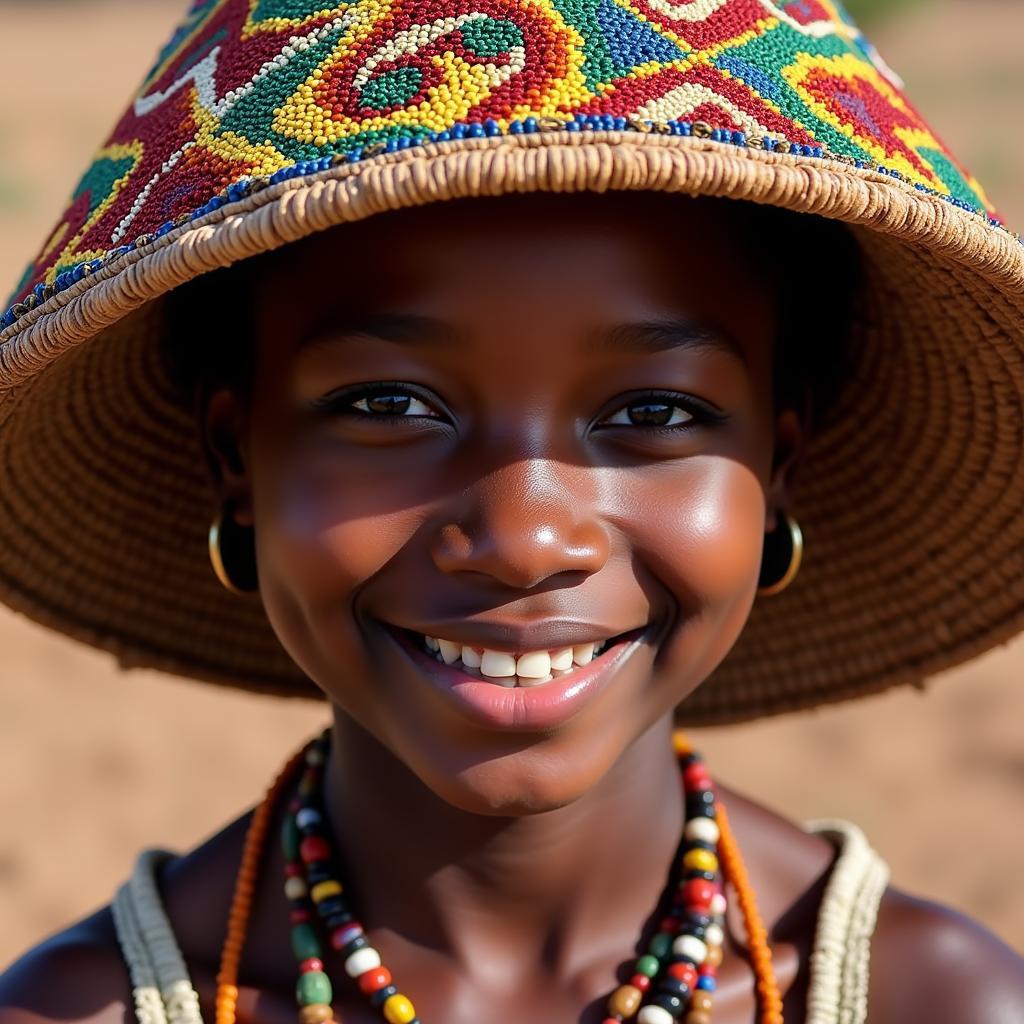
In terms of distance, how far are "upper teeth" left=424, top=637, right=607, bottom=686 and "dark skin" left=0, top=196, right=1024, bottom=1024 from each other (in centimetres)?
2

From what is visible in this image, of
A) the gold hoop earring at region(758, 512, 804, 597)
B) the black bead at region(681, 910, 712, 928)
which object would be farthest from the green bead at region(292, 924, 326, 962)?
the gold hoop earring at region(758, 512, 804, 597)

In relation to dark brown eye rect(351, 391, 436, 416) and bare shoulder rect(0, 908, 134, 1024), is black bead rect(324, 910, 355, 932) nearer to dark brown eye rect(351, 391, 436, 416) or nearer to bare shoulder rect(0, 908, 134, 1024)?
bare shoulder rect(0, 908, 134, 1024)

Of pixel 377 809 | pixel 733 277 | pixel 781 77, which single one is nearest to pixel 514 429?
pixel 733 277

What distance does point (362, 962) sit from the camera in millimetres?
1559

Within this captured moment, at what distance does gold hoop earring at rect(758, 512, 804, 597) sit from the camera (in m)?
1.68

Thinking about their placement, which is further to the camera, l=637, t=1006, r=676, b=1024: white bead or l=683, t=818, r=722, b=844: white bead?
l=683, t=818, r=722, b=844: white bead

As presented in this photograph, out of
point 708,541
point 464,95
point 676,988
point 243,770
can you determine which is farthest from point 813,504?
point 243,770

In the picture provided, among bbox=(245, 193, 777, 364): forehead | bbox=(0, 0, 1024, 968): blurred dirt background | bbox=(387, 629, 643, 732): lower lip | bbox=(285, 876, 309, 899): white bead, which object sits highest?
bbox=(245, 193, 777, 364): forehead

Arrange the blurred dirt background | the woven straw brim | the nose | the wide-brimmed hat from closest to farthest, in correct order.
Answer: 1. the wide-brimmed hat
2. the nose
3. the woven straw brim
4. the blurred dirt background

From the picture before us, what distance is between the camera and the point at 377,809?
5.39 feet

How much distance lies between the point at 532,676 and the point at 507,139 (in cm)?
48

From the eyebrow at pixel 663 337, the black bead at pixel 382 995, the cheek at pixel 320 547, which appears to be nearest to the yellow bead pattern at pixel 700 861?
the black bead at pixel 382 995

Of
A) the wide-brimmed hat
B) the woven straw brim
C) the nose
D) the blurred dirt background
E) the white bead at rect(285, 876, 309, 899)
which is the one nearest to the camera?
the wide-brimmed hat

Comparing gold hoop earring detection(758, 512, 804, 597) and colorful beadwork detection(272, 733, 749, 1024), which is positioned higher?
gold hoop earring detection(758, 512, 804, 597)
